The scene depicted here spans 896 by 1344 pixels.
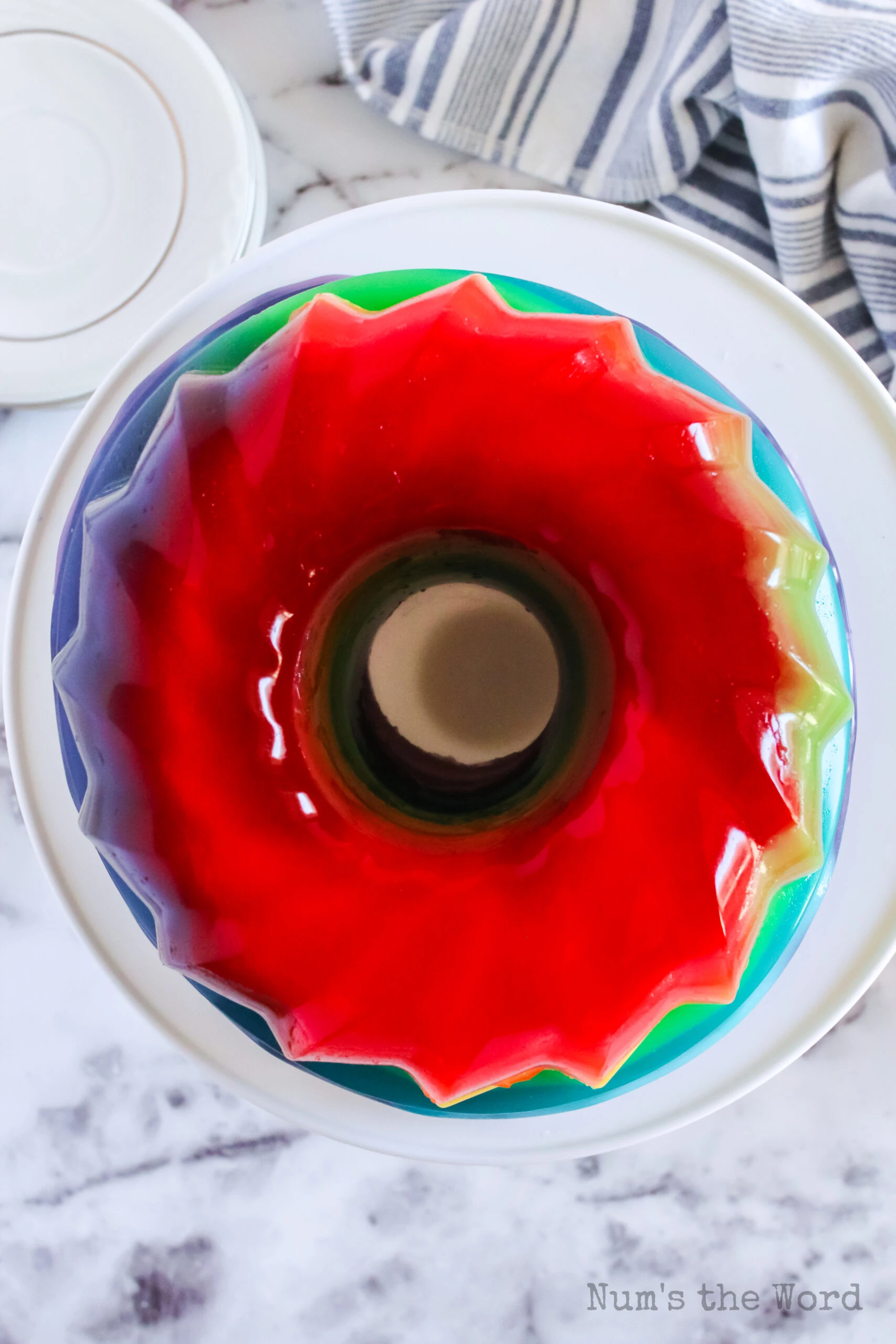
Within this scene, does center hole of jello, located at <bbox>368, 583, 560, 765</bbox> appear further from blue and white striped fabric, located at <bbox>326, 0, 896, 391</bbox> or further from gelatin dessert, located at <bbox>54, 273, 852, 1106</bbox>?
blue and white striped fabric, located at <bbox>326, 0, 896, 391</bbox>

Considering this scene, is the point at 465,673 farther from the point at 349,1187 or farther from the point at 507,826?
the point at 349,1187

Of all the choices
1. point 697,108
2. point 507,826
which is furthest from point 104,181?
point 507,826

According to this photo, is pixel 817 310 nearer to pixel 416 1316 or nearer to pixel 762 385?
pixel 762 385

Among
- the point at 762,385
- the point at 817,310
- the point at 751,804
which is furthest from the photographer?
the point at 817,310

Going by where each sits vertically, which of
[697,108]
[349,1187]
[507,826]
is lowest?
[349,1187]

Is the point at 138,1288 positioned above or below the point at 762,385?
below

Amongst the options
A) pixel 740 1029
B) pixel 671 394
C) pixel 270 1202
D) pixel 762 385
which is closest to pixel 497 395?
pixel 671 394
